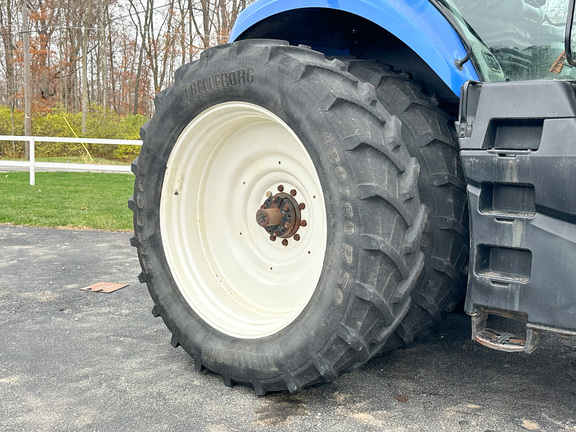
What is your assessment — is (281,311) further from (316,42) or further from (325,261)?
(316,42)

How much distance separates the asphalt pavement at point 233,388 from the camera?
2.19m

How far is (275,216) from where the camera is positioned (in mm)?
2605

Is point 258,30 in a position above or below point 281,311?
above

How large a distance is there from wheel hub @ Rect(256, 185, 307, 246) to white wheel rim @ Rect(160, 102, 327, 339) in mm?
27

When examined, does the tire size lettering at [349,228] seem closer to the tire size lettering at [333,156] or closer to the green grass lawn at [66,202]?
the tire size lettering at [333,156]

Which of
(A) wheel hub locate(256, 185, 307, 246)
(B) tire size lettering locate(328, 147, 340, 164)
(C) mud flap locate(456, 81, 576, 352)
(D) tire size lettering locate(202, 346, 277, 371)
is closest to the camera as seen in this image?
(C) mud flap locate(456, 81, 576, 352)

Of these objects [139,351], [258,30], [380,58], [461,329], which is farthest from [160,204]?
[461,329]

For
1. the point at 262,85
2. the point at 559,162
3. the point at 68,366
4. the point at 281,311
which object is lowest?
the point at 68,366

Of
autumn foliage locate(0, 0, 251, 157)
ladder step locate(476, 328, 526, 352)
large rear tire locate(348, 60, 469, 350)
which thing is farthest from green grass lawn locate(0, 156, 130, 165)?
ladder step locate(476, 328, 526, 352)

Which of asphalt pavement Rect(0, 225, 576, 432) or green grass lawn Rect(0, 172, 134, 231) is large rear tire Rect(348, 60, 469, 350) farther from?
green grass lawn Rect(0, 172, 134, 231)

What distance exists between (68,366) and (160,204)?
0.86 m

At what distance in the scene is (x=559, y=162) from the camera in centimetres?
180

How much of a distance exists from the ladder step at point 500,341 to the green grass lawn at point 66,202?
566 cm

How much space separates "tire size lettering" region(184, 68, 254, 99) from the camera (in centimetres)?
238
